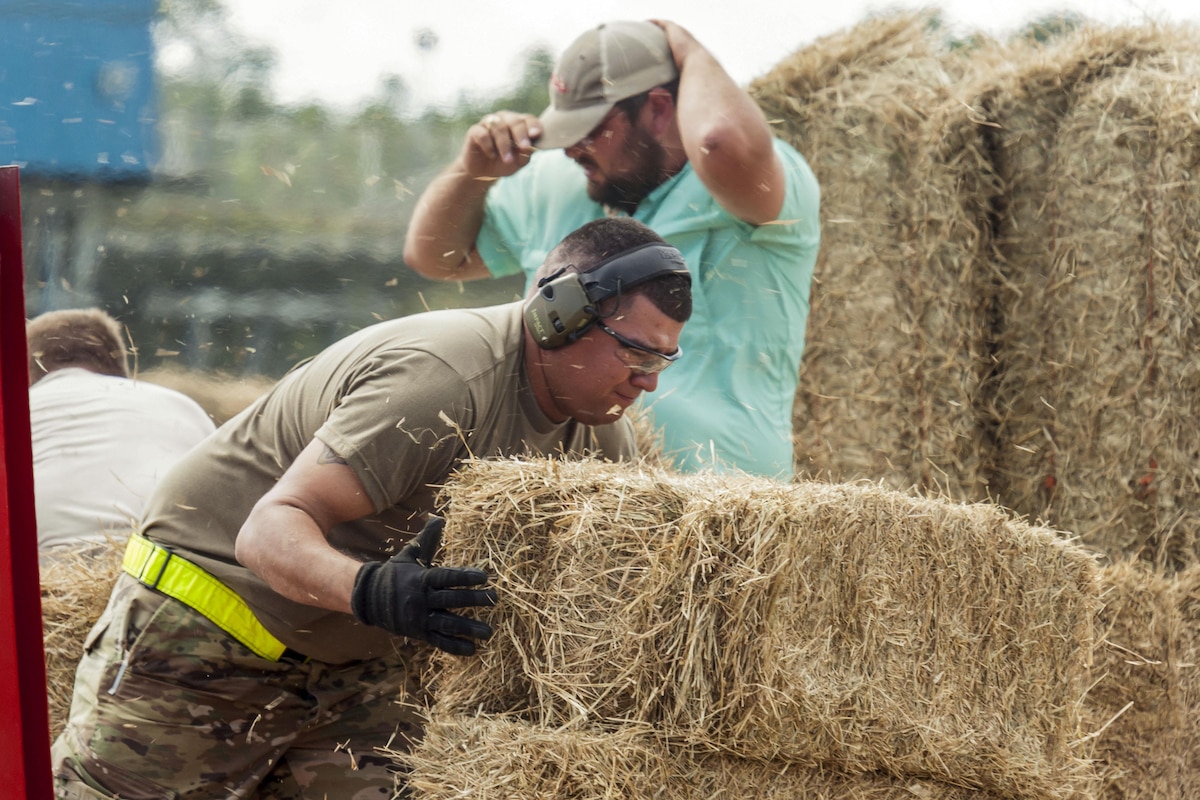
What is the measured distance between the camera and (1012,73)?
4434 mm

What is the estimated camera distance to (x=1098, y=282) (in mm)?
4188

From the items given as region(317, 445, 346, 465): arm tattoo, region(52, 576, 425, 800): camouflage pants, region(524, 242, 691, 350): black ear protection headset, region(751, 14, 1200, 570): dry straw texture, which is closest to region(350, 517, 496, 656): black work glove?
region(317, 445, 346, 465): arm tattoo

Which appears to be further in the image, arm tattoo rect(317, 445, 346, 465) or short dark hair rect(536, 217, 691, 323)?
short dark hair rect(536, 217, 691, 323)

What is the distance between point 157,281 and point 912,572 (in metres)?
2.67

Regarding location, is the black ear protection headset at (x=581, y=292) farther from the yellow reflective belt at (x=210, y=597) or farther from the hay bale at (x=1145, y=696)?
the hay bale at (x=1145, y=696)

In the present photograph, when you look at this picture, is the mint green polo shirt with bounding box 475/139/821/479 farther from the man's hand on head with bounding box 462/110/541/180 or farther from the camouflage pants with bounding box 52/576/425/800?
the camouflage pants with bounding box 52/576/425/800

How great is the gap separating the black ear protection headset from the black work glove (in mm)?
697

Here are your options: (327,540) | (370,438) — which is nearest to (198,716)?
(327,540)

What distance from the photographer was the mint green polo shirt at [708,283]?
355 centimetres

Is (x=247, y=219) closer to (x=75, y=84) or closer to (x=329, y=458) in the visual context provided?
(x=75, y=84)

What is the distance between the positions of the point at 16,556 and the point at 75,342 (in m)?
2.64

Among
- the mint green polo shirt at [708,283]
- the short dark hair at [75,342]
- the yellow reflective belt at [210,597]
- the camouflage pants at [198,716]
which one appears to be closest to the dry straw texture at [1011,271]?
the mint green polo shirt at [708,283]

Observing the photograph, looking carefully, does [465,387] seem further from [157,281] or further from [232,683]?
[157,281]

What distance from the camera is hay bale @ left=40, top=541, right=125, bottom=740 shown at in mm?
3314
